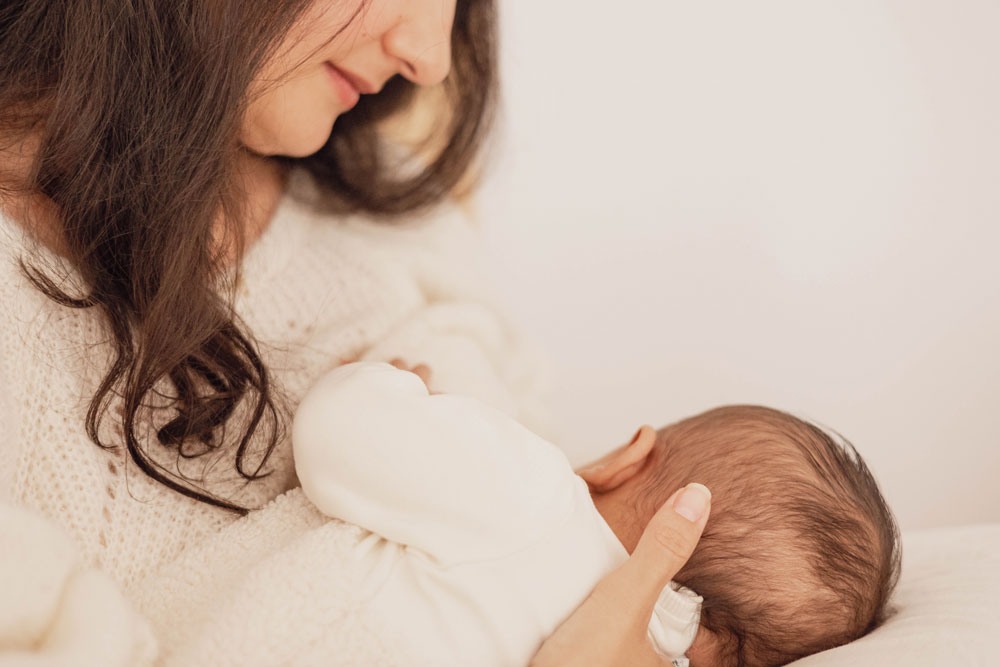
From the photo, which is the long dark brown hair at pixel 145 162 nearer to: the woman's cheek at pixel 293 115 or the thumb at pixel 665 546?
the woman's cheek at pixel 293 115

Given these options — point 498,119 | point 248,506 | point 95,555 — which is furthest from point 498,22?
point 95,555

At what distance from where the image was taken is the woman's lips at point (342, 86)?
1016 mm

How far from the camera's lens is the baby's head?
2.89ft

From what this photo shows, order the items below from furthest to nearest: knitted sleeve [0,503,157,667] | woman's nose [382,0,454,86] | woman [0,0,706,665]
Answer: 1. woman's nose [382,0,454,86]
2. woman [0,0,706,665]
3. knitted sleeve [0,503,157,667]

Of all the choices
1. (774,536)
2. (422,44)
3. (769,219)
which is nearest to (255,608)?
(774,536)

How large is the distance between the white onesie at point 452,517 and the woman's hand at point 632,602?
0.10 ft

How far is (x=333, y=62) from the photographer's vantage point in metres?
1.00

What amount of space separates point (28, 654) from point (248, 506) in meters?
0.42

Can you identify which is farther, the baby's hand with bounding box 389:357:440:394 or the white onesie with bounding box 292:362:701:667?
the baby's hand with bounding box 389:357:440:394

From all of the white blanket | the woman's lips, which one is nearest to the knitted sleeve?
the white blanket

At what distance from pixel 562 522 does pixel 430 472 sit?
138 mm

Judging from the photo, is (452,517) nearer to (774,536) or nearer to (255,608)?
(255,608)

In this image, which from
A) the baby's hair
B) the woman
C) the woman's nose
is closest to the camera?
the woman

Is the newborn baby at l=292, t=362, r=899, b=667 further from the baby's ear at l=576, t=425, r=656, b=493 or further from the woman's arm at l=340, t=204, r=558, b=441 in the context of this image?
the woman's arm at l=340, t=204, r=558, b=441
